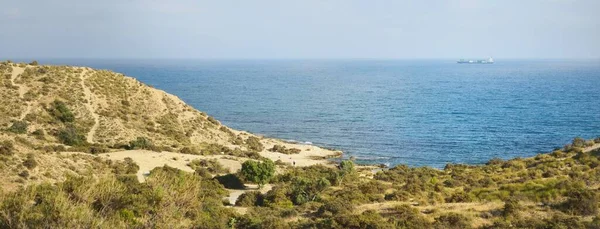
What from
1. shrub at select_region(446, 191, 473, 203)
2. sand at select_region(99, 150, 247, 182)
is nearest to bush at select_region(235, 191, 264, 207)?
shrub at select_region(446, 191, 473, 203)

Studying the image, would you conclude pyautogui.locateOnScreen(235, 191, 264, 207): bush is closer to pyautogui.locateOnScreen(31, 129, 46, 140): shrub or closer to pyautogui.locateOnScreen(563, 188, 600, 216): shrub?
pyautogui.locateOnScreen(563, 188, 600, 216): shrub

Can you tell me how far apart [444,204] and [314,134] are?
183 ft

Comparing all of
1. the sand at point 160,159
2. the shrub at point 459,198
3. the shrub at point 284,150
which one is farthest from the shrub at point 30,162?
the shrub at point 284,150

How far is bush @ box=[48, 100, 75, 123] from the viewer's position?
5650 centimetres

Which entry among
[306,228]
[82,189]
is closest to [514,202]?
[306,228]

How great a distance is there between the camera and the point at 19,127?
5044 cm

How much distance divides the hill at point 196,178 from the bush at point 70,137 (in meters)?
0.18

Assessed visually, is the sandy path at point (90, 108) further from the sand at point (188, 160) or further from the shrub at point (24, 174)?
the shrub at point (24, 174)

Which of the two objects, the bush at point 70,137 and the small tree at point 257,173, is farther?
the bush at point 70,137

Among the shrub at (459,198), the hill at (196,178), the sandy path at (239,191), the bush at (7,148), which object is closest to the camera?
the hill at (196,178)

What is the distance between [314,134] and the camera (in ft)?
269

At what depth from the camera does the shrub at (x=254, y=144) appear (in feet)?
216

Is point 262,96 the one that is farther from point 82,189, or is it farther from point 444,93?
point 82,189

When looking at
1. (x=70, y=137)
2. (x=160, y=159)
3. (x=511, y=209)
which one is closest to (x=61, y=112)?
(x=70, y=137)
